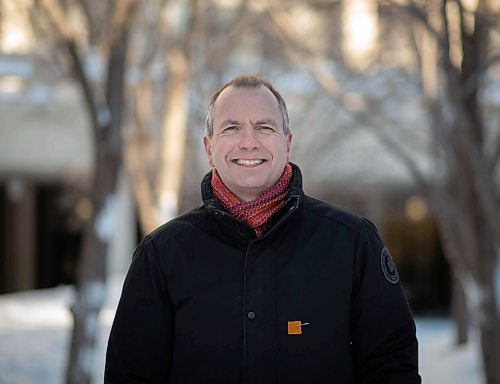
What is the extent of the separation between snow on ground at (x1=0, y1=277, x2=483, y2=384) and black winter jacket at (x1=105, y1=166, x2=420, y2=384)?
17.8 ft

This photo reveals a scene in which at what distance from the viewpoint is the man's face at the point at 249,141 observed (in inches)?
111

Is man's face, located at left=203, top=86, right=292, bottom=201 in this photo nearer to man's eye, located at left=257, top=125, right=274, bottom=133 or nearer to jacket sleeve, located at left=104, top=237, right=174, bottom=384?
man's eye, located at left=257, top=125, right=274, bottom=133

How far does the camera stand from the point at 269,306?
2.69 m

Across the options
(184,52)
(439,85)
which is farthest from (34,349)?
(439,85)

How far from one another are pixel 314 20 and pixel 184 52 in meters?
9.70

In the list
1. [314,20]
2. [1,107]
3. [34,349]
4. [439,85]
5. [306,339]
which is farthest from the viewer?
[1,107]

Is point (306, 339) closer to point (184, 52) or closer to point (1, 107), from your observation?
point (184, 52)

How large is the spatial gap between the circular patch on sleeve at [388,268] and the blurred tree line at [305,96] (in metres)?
3.77

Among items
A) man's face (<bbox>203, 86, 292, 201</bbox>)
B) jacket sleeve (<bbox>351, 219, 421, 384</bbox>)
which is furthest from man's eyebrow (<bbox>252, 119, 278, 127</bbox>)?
jacket sleeve (<bbox>351, 219, 421, 384</bbox>)

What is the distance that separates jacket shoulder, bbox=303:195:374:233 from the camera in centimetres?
280

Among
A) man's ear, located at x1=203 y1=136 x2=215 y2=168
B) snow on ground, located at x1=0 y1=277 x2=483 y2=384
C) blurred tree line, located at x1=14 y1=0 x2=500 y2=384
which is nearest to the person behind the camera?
man's ear, located at x1=203 y1=136 x2=215 y2=168

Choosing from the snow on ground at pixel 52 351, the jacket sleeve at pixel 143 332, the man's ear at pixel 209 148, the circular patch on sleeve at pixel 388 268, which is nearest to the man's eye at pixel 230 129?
the man's ear at pixel 209 148

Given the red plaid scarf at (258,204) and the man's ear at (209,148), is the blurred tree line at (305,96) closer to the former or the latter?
the man's ear at (209,148)

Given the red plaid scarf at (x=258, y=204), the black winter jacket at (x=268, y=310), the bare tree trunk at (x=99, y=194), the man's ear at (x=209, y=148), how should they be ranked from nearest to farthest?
the black winter jacket at (x=268, y=310) → the red plaid scarf at (x=258, y=204) → the man's ear at (x=209, y=148) → the bare tree trunk at (x=99, y=194)
